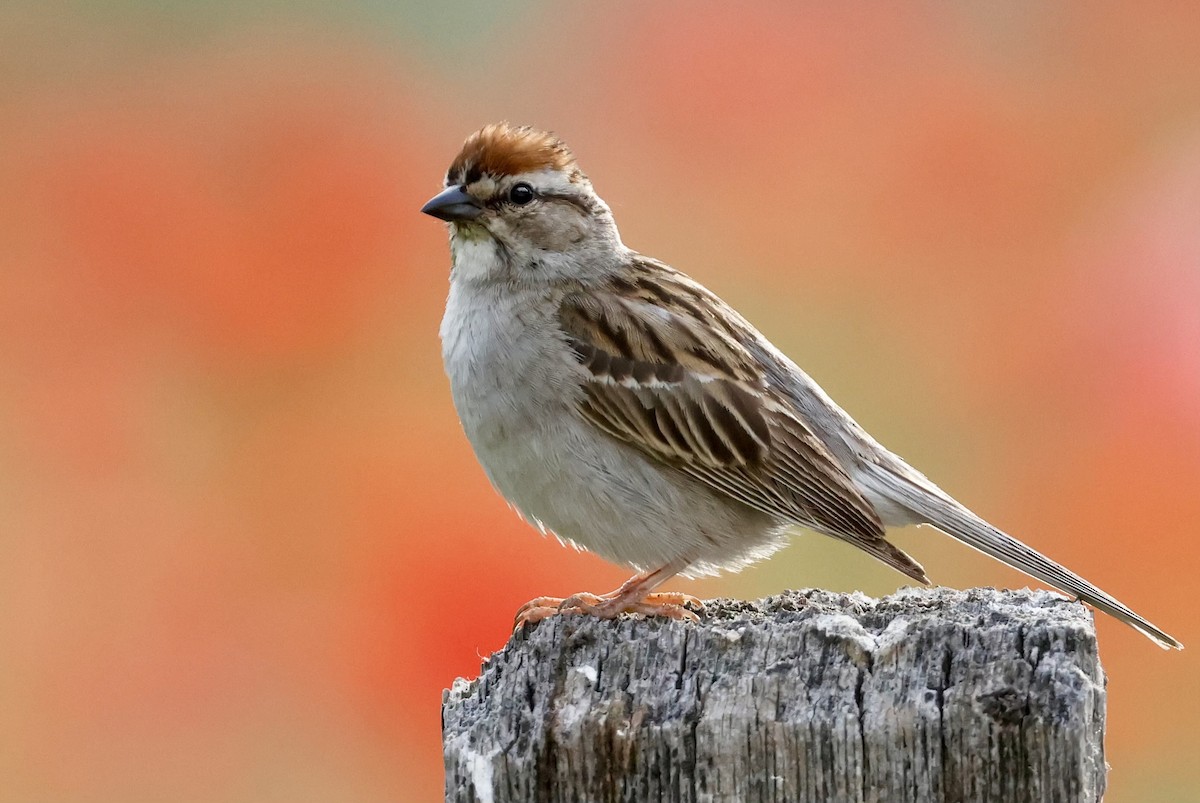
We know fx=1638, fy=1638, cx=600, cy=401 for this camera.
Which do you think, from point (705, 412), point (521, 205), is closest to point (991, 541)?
point (705, 412)

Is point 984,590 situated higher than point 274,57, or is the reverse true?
point 274,57

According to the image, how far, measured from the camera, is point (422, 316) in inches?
253

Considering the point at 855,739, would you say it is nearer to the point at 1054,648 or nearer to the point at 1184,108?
the point at 1054,648

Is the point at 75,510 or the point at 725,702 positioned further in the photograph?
the point at 75,510

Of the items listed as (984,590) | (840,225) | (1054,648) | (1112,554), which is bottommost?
(1054,648)

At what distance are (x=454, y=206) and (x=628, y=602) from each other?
114 centimetres

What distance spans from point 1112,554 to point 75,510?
3491 mm

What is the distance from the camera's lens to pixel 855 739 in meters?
2.21

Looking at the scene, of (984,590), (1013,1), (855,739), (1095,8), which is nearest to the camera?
(855,739)

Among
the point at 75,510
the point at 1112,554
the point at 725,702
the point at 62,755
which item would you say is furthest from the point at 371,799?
the point at 725,702

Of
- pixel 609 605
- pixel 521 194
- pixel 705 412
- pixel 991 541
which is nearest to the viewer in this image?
pixel 609 605

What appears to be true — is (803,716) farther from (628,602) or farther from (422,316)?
(422,316)

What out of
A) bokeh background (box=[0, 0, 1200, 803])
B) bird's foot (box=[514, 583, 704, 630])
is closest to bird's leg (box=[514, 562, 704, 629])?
bird's foot (box=[514, 583, 704, 630])

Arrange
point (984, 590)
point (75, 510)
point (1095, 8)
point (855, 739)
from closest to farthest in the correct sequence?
point (855, 739)
point (984, 590)
point (75, 510)
point (1095, 8)
